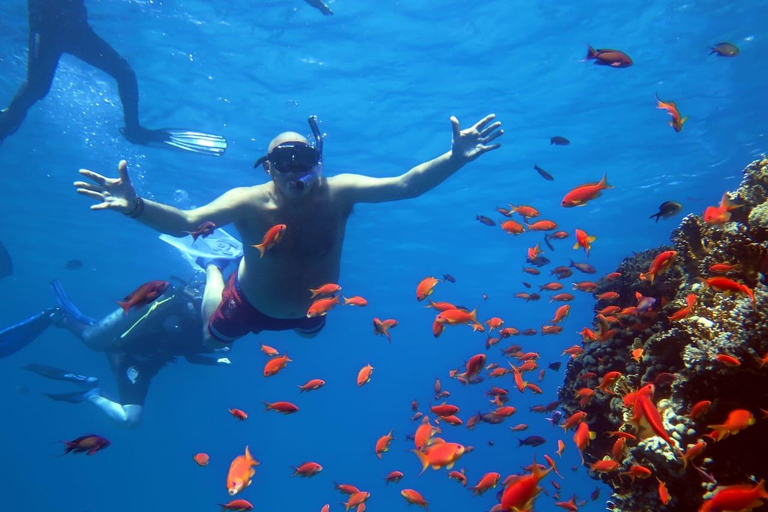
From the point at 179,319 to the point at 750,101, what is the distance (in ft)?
76.3

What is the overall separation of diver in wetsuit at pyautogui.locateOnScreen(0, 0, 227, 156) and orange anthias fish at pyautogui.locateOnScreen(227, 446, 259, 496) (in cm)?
1075

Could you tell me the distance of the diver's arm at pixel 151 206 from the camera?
13.9 feet

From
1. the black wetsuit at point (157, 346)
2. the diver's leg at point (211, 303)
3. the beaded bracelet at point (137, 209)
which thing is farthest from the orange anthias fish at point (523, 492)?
the black wetsuit at point (157, 346)

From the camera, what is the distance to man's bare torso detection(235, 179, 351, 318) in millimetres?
5363

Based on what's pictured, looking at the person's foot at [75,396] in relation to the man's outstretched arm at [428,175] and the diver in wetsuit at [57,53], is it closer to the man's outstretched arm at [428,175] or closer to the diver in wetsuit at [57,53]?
the diver in wetsuit at [57,53]

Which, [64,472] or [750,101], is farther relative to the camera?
[64,472]

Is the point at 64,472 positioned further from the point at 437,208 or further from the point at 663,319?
the point at 663,319

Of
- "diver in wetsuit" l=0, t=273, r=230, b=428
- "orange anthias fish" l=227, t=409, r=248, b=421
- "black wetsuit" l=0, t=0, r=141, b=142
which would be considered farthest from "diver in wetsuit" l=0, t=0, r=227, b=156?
"orange anthias fish" l=227, t=409, r=248, b=421

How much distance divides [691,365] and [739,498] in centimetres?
137


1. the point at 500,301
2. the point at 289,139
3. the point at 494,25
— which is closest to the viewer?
the point at 289,139

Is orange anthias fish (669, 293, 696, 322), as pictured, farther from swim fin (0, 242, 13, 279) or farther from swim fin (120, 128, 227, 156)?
swim fin (0, 242, 13, 279)

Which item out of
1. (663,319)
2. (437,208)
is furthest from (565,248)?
(663,319)

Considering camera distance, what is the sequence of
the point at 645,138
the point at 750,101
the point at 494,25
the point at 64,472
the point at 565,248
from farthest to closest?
the point at 64,472
the point at 565,248
the point at 645,138
the point at 750,101
the point at 494,25

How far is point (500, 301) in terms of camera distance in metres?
48.8
